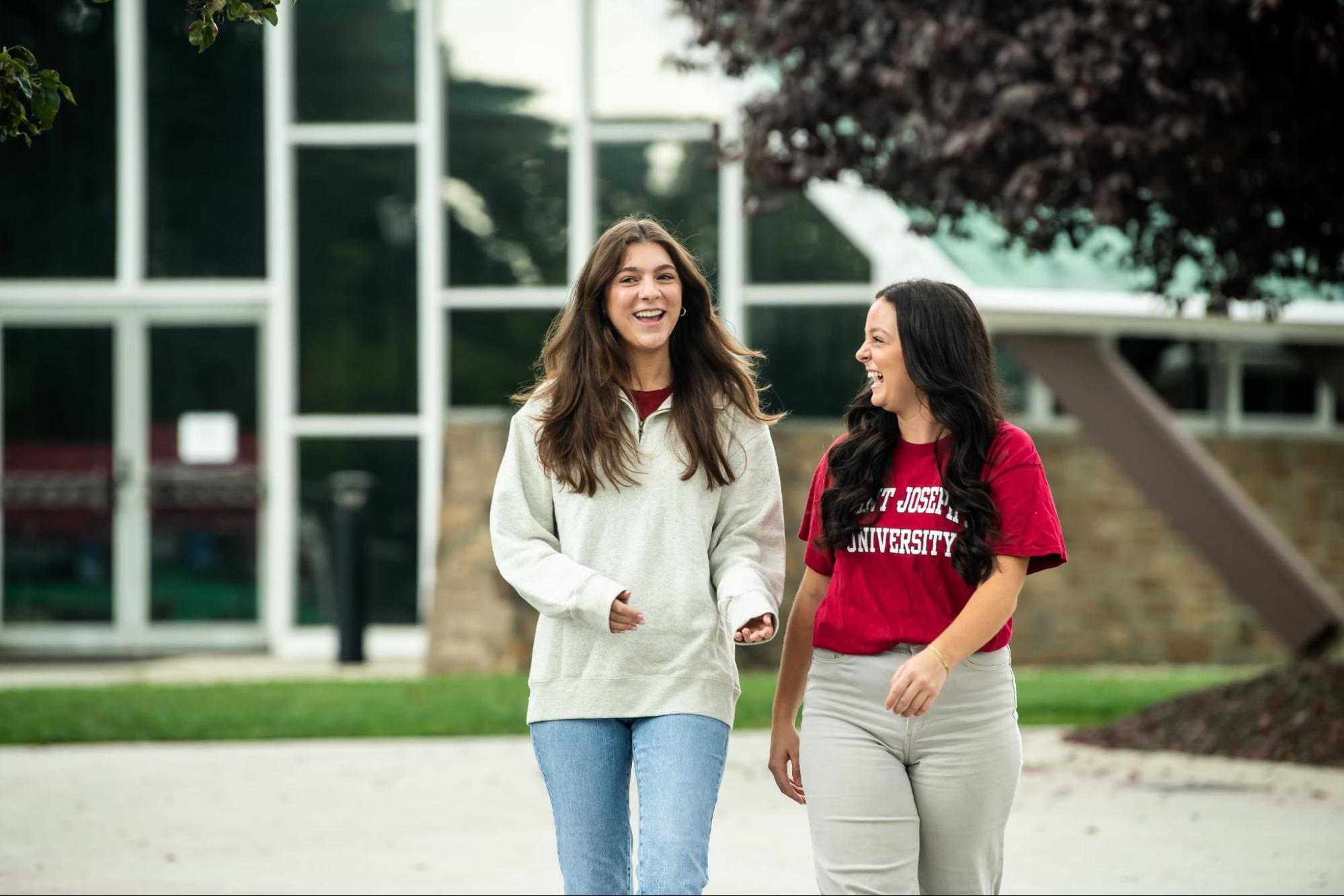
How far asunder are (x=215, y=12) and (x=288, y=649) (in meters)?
10.7

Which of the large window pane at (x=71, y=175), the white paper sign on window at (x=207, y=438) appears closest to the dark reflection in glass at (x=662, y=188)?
the white paper sign on window at (x=207, y=438)

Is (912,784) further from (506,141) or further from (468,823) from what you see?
(506,141)

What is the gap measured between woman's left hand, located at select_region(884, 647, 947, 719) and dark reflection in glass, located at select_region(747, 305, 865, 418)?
10.7m

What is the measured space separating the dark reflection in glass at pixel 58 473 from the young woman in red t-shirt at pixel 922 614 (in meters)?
11.7

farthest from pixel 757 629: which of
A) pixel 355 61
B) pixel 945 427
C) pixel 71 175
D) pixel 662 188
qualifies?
pixel 71 175

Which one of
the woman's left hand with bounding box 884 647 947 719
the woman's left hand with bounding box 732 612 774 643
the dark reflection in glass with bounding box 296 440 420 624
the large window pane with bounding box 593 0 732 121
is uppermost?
the large window pane with bounding box 593 0 732 121

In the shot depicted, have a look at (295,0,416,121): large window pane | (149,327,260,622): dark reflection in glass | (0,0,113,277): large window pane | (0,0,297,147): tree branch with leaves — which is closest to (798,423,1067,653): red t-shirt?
(0,0,297,147): tree branch with leaves

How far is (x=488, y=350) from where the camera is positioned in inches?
557

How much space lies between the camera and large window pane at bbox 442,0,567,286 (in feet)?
46.5

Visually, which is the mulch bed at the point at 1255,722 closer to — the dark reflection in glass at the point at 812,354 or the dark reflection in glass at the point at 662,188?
the dark reflection in glass at the point at 812,354

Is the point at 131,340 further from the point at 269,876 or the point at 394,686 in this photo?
the point at 269,876

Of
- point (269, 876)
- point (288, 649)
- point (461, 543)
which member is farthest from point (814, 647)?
point (288, 649)

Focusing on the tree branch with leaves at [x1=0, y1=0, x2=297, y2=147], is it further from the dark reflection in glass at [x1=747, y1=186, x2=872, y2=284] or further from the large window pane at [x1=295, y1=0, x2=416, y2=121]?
the large window pane at [x1=295, y1=0, x2=416, y2=121]

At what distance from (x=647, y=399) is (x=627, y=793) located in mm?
844
